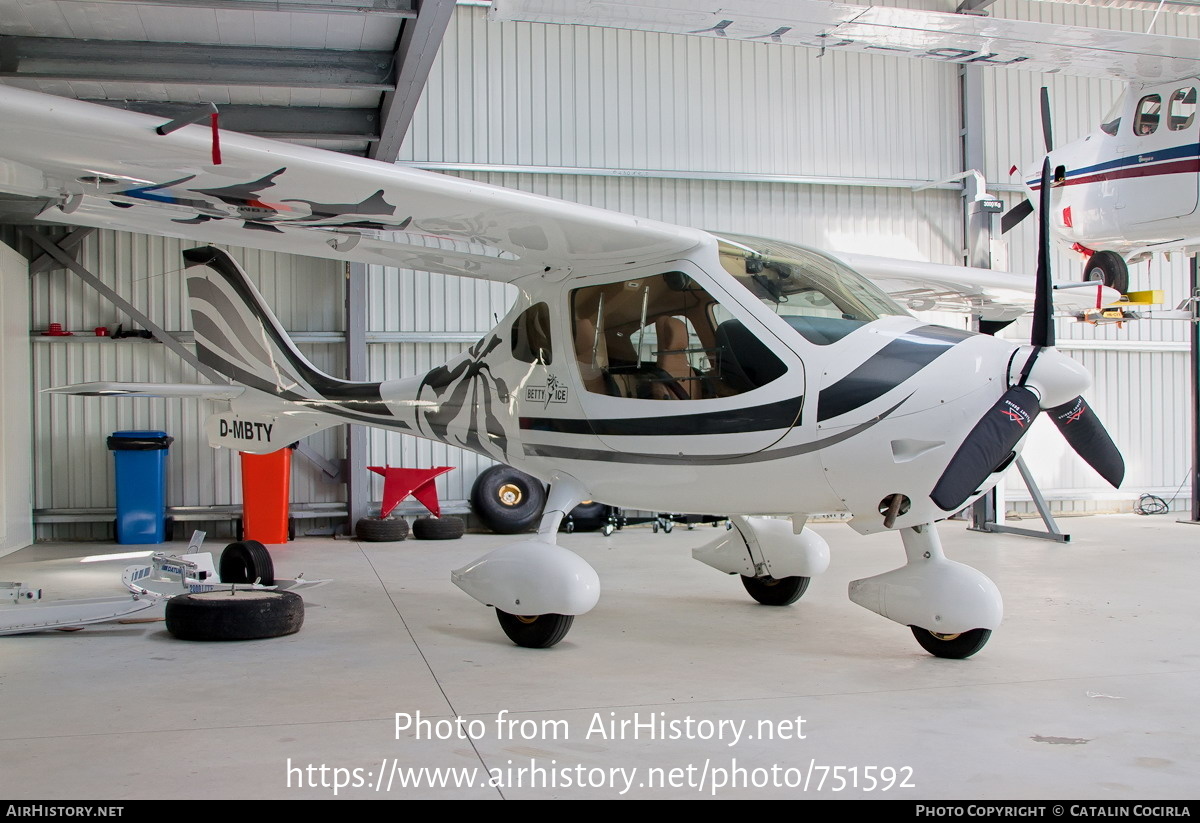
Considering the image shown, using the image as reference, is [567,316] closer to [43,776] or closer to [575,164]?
[43,776]

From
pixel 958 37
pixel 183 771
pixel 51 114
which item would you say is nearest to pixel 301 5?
pixel 51 114

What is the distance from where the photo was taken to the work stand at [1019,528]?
36.3 feet

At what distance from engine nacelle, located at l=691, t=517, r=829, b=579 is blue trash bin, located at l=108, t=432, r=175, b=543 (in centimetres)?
764

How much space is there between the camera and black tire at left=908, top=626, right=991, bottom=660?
5098 millimetres

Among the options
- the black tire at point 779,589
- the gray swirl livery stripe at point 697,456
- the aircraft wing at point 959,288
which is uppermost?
the aircraft wing at point 959,288

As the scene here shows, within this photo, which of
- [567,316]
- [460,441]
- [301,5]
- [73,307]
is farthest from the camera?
[73,307]

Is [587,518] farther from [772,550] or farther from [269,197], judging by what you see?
[269,197]

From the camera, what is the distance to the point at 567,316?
5.93 meters

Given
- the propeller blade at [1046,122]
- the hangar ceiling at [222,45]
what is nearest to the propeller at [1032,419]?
the hangar ceiling at [222,45]

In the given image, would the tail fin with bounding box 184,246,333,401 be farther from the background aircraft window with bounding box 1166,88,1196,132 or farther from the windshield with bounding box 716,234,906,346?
the background aircraft window with bounding box 1166,88,1196,132

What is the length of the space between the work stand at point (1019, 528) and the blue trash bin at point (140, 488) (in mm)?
9969

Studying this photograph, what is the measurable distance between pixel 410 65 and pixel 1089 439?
17.8 ft

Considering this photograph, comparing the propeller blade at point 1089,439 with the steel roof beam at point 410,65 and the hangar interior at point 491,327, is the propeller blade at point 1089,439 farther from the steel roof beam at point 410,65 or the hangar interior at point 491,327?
the steel roof beam at point 410,65

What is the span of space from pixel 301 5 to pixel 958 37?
5.86 meters
